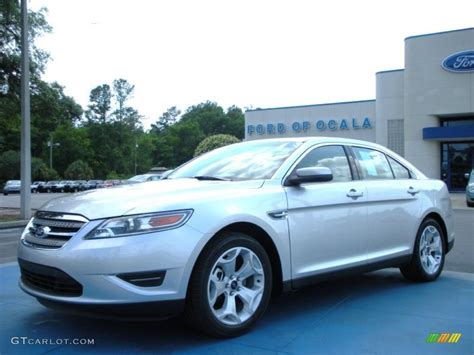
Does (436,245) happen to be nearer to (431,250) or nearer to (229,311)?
(431,250)

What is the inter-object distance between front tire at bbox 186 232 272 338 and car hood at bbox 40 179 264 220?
14.7 inches

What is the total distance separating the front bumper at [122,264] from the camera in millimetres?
3346

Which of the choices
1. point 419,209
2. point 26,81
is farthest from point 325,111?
point 419,209

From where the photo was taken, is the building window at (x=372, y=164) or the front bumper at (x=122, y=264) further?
the building window at (x=372, y=164)

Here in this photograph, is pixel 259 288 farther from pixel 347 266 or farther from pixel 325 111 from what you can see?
pixel 325 111

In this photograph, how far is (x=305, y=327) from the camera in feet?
13.4

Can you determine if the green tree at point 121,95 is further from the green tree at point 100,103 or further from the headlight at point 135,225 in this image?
the headlight at point 135,225

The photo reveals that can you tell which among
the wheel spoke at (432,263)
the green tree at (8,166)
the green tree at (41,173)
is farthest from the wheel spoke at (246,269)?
the green tree at (41,173)

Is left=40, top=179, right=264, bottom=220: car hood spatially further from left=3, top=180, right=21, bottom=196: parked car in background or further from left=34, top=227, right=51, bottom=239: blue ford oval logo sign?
left=3, top=180, right=21, bottom=196: parked car in background

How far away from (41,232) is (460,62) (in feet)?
103

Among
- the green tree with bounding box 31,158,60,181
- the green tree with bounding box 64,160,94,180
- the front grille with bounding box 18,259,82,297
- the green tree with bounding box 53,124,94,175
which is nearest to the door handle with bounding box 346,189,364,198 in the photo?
the front grille with bounding box 18,259,82,297

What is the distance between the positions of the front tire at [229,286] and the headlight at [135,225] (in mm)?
354

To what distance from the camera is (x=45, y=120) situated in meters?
20.8

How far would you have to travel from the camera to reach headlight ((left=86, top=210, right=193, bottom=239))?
3430mm
